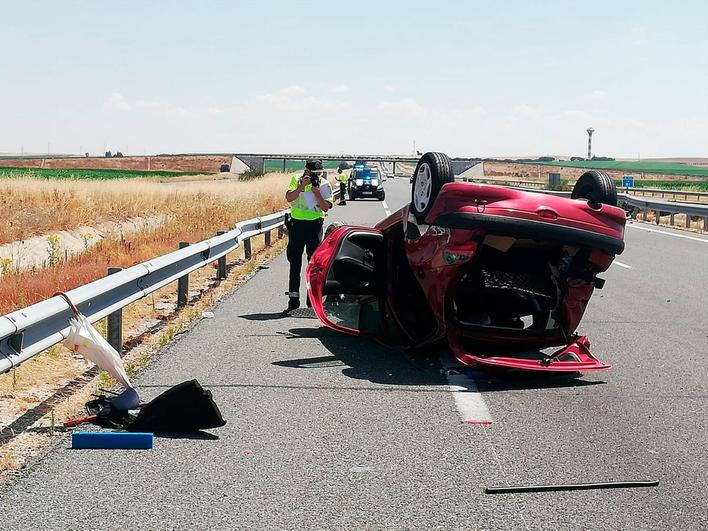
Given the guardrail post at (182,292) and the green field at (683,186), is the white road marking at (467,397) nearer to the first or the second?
the guardrail post at (182,292)

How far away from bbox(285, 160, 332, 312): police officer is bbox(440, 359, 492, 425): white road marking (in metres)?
3.73

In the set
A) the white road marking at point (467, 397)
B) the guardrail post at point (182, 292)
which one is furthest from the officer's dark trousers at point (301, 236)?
the white road marking at point (467, 397)

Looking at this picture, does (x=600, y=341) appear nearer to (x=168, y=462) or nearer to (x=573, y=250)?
(x=573, y=250)

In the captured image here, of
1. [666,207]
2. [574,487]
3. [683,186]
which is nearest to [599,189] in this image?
[574,487]

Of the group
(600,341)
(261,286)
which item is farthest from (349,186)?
(600,341)

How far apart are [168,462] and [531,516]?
6.53 ft

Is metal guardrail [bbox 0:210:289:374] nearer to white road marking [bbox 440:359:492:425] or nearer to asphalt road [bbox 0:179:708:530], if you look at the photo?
asphalt road [bbox 0:179:708:530]

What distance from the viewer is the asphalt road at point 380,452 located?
4.55m

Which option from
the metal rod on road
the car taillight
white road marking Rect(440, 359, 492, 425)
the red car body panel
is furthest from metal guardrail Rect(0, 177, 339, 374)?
the car taillight

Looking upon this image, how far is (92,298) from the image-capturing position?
7301 millimetres

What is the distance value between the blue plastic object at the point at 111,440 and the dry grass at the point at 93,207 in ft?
54.1

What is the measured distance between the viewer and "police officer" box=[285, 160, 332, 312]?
1160 cm

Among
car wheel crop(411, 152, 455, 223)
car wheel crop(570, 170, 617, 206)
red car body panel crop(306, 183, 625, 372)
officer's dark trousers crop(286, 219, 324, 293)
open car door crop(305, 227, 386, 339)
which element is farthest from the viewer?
officer's dark trousers crop(286, 219, 324, 293)

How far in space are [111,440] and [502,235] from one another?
338 centimetres
